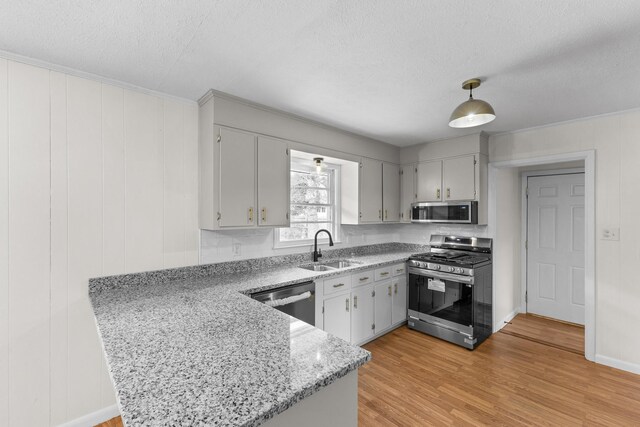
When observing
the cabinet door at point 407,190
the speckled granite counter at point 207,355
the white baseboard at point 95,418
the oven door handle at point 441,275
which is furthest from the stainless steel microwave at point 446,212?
the white baseboard at point 95,418

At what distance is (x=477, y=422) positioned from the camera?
6.74 feet

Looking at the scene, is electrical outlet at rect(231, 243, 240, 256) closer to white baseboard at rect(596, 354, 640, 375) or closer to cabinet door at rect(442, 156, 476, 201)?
cabinet door at rect(442, 156, 476, 201)

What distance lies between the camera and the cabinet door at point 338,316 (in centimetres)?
284

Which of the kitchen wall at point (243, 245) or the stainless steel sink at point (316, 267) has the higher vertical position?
the kitchen wall at point (243, 245)

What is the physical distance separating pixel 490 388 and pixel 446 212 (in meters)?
1.98

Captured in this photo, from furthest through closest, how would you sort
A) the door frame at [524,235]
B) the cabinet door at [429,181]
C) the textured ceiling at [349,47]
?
the door frame at [524,235]
the cabinet door at [429,181]
the textured ceiling at [349,47]

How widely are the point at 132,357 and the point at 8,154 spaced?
169cm

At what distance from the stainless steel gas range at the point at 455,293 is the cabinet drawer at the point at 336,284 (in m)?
1.11

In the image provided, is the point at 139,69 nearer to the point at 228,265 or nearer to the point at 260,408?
the point at 228,265

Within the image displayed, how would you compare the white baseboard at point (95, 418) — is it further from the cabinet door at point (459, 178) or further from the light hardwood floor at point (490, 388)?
the cabinet door at point (459, 178)

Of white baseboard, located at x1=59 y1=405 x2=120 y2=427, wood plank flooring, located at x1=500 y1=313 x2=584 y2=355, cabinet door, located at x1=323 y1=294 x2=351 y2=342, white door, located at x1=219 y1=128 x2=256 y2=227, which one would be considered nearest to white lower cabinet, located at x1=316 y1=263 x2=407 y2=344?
cabinet door, located at x1=323 y1=294 x2=351 y2=342

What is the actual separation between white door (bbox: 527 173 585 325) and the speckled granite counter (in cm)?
427

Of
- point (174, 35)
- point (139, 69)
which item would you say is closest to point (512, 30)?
point (174, 35)

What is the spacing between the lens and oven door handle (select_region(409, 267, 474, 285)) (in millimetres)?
3198
